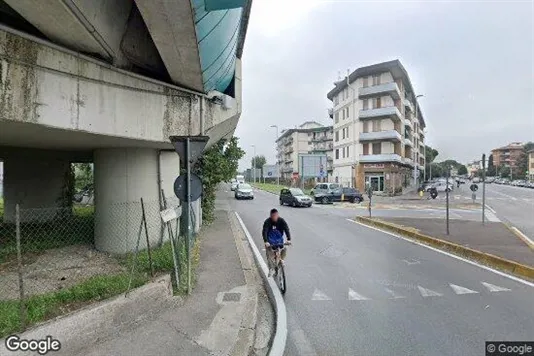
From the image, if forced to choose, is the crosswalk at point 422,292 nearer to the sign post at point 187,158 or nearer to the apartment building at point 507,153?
the sign post at point 187,158

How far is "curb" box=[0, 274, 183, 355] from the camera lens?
443 centimetres

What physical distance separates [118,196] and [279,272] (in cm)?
469

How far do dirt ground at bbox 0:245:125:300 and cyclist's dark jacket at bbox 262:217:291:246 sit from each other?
10.00 feet

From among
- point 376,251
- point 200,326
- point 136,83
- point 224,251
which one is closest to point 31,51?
point 136,83

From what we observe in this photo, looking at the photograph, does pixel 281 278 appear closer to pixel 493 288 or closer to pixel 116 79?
pixel 493 288

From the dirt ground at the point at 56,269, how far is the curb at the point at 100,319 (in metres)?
1.95

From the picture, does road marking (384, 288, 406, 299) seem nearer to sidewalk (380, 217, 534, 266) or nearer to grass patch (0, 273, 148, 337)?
sidewalk (380, 217, 534, 266)

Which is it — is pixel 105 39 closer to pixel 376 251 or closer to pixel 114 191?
pixel 114 191

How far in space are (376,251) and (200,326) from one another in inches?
Answer: 285

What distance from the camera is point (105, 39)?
6160 mm

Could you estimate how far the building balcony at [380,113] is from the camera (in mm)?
48375

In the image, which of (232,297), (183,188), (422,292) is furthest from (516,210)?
(183,188)

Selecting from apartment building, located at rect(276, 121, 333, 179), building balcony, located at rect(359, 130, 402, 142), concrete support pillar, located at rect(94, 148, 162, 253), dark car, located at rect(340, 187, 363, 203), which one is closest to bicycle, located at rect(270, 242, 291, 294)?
concrete support pillar, located at rect(94, 148, 162, 253)

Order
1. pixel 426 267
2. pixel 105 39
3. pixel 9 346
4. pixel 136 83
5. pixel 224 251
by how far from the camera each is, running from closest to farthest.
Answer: pixel 9 346 < pixel 105 39 < pixel 136 83 < pixel 426 267 < pixel 224 251
